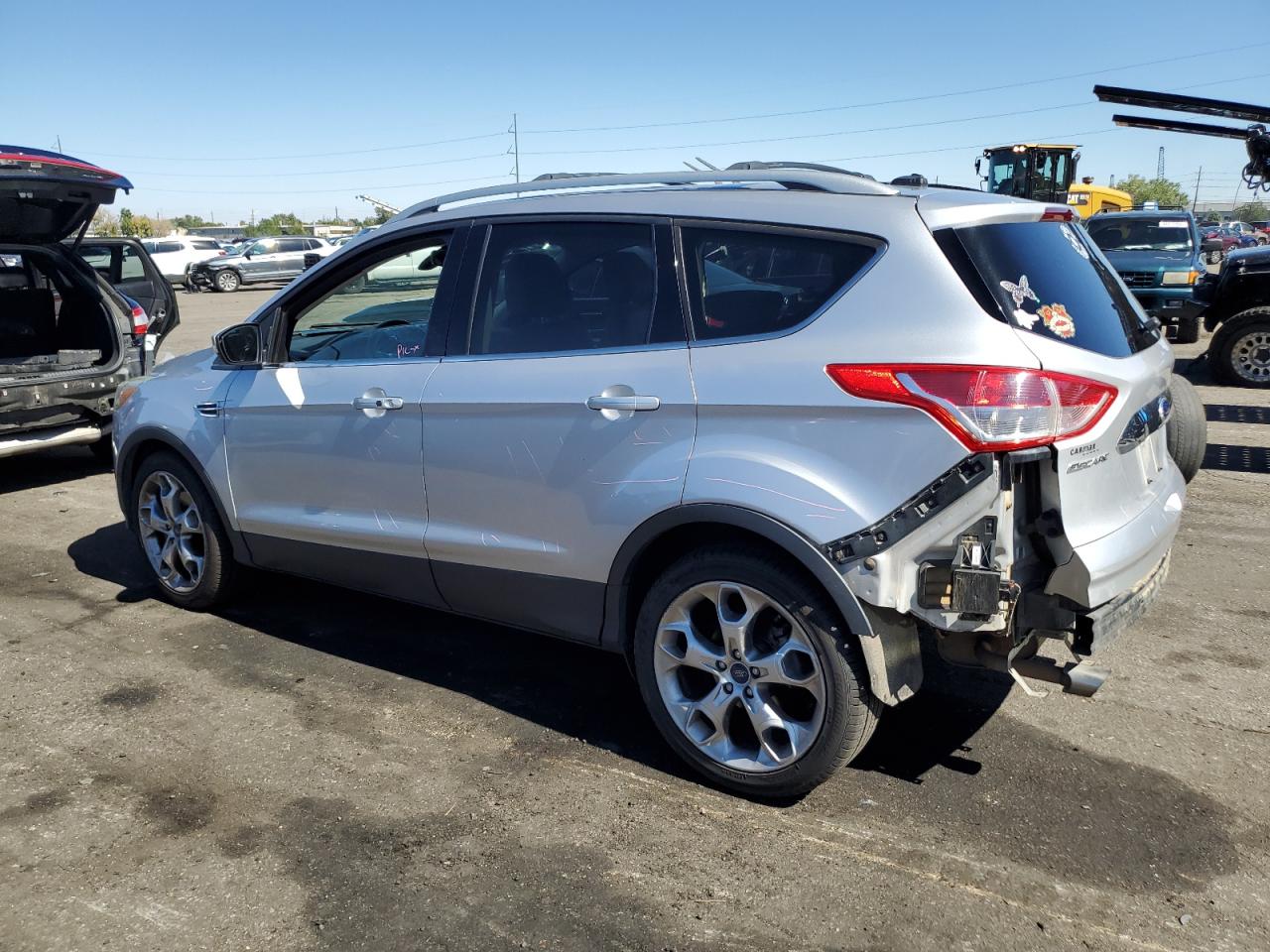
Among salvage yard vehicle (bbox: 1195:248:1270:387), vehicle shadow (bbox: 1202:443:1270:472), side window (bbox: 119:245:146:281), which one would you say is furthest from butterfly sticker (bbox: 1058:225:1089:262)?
side window (bbox: 119:245:146:281)

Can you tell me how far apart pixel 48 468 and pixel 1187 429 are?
828 centimetres

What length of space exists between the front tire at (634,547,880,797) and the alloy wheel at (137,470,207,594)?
8.58 feet

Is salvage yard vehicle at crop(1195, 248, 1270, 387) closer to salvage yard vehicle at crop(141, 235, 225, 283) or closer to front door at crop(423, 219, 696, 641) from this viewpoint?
front door at crop(423, 219, 696, 641)

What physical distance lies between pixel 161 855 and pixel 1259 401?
10665mm

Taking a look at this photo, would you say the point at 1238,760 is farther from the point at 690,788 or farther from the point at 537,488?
the point at 537,488

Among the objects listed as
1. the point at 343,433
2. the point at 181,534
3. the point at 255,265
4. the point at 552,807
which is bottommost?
the point at 552,807

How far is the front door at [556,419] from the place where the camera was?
136 inches

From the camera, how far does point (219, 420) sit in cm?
484

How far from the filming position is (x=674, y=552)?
3520 millimetres

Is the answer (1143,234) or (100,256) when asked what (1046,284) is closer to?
(100,256)

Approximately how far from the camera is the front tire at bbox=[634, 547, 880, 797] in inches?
125

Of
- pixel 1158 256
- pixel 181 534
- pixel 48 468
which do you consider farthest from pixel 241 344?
pixel 1158 256

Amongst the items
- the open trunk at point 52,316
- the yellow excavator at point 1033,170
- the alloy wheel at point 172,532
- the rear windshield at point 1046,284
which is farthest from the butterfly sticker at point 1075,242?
the yellow excavator at point 1033,170

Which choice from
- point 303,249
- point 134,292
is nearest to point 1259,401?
point 134,292
